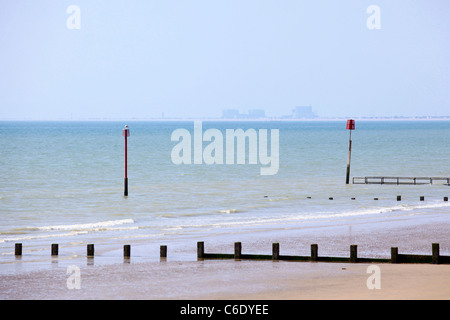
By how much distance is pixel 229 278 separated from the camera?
20891mm

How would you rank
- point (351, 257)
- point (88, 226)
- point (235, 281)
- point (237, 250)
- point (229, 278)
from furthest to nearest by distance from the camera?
point (88, 226) → point (237, 250) → point (351, 257) → point (229, 278) → point (235, 281)

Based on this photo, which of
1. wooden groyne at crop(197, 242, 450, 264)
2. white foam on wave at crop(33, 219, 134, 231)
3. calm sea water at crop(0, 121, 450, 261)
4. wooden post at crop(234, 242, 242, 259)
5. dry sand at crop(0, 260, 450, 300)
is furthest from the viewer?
white foam on wave at crop(33, 219, 134, 231)

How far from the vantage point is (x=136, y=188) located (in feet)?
235

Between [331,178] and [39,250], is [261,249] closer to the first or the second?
[39,250]

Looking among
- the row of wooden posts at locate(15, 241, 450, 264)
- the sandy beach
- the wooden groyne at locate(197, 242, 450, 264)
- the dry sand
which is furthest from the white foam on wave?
the wooden groyne at locate(197, 242, 450, 264)

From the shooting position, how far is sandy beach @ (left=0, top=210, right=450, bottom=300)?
18.4 m

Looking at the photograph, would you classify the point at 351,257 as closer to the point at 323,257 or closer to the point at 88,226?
the point at 323,257

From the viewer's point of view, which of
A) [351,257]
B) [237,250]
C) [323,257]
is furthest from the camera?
[237,250]

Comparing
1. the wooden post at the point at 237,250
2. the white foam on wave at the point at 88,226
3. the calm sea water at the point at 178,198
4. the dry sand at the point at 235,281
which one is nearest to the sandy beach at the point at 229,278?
the dry sand at the point at 235,281

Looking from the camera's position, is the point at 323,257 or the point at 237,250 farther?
the point at 237,250

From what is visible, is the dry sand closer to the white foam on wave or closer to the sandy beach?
the sandy beach

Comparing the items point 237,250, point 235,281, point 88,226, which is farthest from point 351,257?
point 88,226
